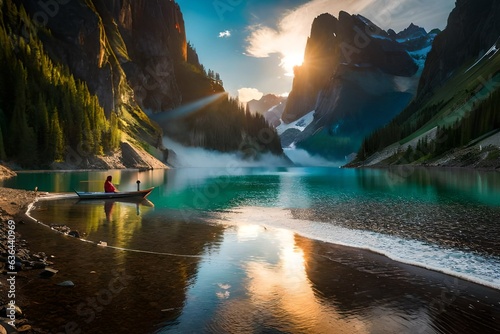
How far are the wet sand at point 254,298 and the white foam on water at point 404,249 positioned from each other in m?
1.11

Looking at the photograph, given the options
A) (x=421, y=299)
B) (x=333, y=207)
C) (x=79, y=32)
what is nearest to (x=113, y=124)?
(x=79, y=32)

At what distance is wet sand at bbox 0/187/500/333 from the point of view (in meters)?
11.3

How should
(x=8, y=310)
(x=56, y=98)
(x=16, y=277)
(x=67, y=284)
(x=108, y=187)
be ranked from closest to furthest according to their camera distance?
(x=8, y=310)
(x=67, y=284)
(x=16, y=277)
(x=108, y=187)
(x=56, y=98)

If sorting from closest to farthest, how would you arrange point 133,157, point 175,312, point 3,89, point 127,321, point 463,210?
point 127,321 → point 175,312 → point 463,210 → point 3,89 → point 133,157

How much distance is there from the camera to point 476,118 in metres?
151

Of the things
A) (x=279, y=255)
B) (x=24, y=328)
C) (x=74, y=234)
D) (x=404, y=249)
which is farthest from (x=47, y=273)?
(x=404, y=249)

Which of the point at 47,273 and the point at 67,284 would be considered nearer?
the point at 67,284

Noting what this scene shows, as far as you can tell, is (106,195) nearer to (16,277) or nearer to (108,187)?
(108,187)

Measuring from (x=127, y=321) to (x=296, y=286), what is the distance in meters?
7.04

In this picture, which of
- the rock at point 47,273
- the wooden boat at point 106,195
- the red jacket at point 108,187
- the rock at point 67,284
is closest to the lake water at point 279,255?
the rock at point 67,284

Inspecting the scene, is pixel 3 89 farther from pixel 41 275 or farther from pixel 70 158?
pixel 41 275

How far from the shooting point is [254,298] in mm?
13625

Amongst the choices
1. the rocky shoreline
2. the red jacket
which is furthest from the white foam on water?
the red jacket

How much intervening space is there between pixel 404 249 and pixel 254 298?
11935 mm
